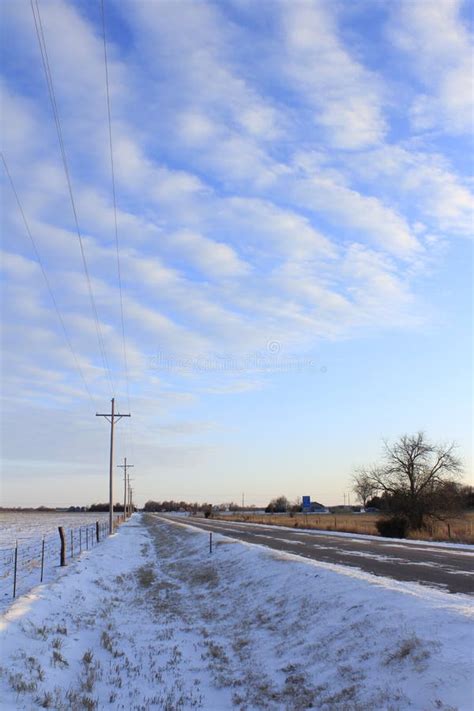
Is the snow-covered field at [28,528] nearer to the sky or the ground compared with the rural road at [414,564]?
nearer to the ground

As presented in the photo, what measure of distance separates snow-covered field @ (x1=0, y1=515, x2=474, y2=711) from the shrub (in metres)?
28.1

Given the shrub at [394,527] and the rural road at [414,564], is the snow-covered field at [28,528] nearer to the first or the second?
the rural road at [414,564]

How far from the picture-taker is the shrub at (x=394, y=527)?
140 feet


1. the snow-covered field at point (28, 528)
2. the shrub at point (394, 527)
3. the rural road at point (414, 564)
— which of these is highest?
the rural road at point (414, 564)

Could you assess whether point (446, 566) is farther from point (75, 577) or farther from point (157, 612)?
point (75, 577)

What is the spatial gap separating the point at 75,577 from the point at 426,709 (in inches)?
561

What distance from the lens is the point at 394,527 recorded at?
4338cm

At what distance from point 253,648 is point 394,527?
34586 millimetres

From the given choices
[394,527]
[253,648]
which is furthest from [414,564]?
[394,527]

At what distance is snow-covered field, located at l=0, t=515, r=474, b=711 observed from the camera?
7609 mm

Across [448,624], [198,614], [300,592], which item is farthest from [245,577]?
[448,624]

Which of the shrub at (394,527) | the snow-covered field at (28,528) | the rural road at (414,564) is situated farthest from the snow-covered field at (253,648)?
the snow-covered field at (28,528)

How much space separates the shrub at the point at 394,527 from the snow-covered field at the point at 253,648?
2814cm

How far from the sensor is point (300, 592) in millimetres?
13984
